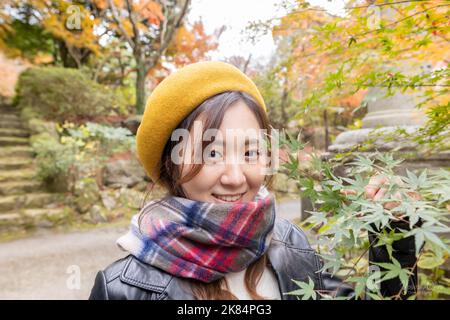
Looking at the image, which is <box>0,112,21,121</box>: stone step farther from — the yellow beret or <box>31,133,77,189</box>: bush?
the yellow beret

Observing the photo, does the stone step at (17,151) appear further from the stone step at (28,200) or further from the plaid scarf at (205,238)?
the plaid scarf at (205,238)

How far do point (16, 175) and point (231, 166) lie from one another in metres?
6.03

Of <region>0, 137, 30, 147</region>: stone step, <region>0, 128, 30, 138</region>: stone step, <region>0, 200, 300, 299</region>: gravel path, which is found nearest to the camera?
<region>0, 200, 300, 299</region>: gravel path

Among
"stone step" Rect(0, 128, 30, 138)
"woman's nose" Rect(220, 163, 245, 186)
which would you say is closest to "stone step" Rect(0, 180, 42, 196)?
"stone step" Rect(0, 128, 30, 138)

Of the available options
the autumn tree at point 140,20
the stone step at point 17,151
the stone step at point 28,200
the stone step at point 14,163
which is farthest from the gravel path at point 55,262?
the autumn tree at point 140,20

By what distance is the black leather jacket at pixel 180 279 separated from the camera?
831 millimetres

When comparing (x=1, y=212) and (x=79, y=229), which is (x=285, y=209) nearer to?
(x=79, y=229)

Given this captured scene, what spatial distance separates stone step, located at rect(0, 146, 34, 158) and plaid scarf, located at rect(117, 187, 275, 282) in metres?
6.55

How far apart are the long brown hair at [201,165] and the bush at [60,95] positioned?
7010 mm

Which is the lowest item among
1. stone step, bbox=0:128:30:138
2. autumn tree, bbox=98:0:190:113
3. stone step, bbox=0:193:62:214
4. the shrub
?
stone step, bbox=0:193:62:214

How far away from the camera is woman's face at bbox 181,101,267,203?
94cm

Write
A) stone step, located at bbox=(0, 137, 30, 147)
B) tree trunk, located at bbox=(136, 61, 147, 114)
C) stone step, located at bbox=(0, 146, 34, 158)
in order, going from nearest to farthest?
1. stone step, located at bbox=(0, 146, 34, 158)
2. stone step, located at bbox=(0, 137, 30, 147)
3. tree trunk, located at bbox=(136, 61, 147, 114)

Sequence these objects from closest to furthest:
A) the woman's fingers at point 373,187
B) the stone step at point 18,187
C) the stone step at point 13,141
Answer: the woman's fingers at point 373,187 < the stone step at point 18,187 < the stone step at point 13,141
